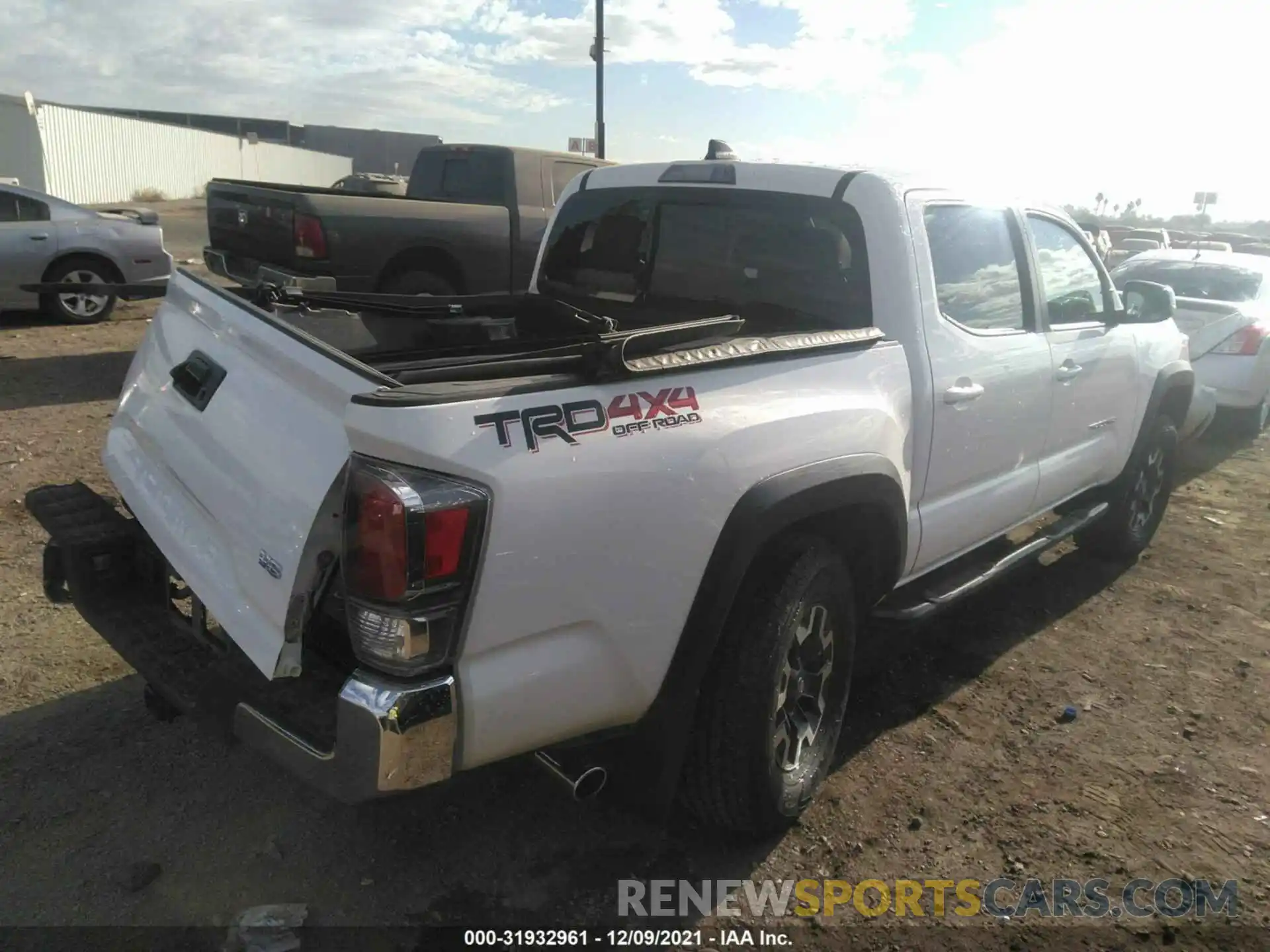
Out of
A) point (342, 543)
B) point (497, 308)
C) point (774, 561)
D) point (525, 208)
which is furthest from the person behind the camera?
point (525, 208)

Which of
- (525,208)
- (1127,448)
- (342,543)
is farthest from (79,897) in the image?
(525,208)

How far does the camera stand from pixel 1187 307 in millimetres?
8570

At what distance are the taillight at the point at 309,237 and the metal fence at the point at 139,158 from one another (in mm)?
19407

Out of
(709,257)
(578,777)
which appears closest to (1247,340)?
(709,257)

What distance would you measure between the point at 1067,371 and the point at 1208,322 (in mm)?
5409

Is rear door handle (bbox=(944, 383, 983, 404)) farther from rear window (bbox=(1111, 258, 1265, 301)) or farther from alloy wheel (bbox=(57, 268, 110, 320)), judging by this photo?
alloy wheel (bbox=(57, 268, 110, 320))

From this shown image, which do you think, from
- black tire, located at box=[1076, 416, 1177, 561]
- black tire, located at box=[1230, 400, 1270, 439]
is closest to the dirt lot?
black tire, located at box=[1076, 416, 1177, 561]

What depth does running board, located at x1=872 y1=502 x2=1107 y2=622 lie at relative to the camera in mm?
3428

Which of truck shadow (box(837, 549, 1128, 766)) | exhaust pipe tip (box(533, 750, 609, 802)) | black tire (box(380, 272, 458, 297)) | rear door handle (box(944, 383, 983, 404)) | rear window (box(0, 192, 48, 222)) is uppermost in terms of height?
rear window (box(0, 192, 48, 222))

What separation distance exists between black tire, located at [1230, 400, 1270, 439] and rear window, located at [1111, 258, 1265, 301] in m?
1.01

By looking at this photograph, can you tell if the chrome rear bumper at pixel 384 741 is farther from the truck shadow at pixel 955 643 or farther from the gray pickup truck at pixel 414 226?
the gray pickup truck at pixel 414 226

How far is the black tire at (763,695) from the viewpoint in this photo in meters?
2.68

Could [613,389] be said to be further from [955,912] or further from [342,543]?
[955,912]

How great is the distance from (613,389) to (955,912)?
1.85 metres
